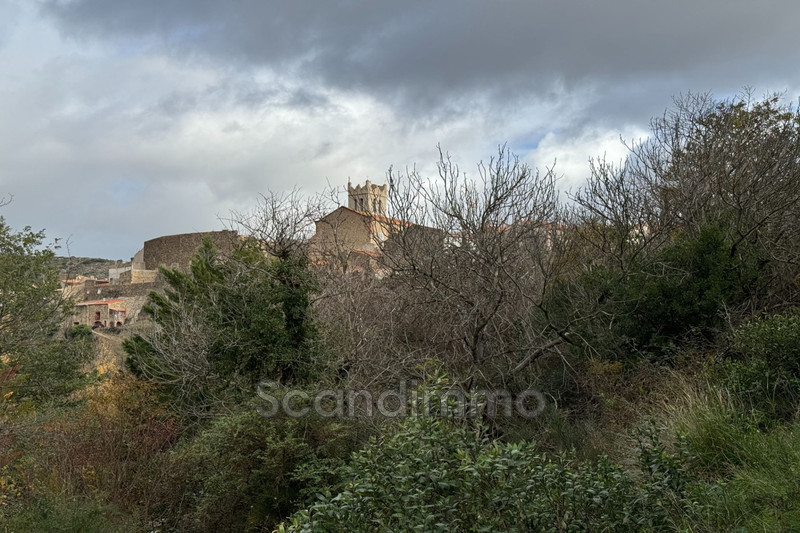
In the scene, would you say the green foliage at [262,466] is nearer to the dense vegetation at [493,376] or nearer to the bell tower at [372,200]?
the dense vegetation at [493,376]

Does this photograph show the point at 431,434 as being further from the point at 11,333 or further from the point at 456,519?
the point at 11,333

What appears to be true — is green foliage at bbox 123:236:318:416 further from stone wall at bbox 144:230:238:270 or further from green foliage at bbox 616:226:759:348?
stone wall at bbox 144:230:238:270

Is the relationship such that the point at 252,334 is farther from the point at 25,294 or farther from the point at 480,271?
the point at 25,294

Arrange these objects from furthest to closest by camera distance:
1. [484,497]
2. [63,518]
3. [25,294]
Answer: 1. [25,294]
2. [63,518]
3. [484,497]

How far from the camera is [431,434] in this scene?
4844 millimetres

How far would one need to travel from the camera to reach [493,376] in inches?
397

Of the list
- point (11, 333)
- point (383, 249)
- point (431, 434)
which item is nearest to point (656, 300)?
point (383, 249)

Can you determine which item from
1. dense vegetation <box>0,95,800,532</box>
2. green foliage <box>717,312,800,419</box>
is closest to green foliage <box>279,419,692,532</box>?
dense vegetation <box>0,95,800,532</box>

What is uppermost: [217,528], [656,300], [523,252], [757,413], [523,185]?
[523,185]

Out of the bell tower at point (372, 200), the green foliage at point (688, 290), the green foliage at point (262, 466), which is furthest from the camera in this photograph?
the bell tower at point (372, 200)

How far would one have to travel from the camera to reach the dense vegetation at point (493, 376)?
15.2 feet

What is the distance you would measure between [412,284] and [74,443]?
549 cm

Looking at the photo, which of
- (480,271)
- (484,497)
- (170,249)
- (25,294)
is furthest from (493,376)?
(170,249)

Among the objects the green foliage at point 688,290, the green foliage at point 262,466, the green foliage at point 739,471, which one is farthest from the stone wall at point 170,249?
the green foliage at point 739,471
